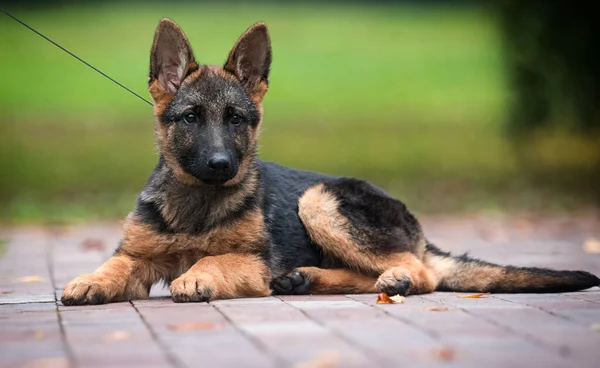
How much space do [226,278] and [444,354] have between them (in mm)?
2255

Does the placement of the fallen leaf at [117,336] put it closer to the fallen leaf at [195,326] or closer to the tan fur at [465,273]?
the fallen leaf at [195,326]

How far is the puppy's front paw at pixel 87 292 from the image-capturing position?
6234mm

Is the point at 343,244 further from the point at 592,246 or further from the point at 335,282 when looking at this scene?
the point at 592,246

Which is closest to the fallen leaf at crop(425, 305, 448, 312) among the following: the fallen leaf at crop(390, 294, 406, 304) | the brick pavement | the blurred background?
the brick pavement

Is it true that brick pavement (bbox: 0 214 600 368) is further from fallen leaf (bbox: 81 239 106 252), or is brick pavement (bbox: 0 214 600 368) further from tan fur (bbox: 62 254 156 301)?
fallen leaf (bbox: 81 239 106 252)

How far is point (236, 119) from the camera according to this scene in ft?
22.6

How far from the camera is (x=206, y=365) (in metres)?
4.39

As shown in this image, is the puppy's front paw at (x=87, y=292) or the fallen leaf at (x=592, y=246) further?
the fallen leaf at (x=592, y=246)

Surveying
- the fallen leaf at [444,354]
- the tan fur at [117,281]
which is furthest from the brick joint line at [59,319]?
the fallen leaf at [444,354]

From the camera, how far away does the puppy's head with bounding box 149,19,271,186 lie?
6680 mm

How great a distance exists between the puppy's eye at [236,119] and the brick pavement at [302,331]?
4.08 ft

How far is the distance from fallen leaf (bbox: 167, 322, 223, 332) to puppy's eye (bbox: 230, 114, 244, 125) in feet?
6.14

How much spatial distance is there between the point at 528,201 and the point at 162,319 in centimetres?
1007

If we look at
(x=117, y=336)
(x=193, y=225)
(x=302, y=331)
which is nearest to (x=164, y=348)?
(x=117, y=336)
